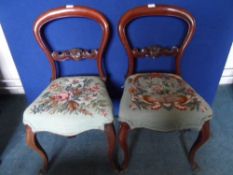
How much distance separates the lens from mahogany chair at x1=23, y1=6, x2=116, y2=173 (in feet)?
3.20

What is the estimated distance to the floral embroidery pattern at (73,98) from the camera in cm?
99

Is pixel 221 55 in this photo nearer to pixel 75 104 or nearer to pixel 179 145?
pixel 179 145

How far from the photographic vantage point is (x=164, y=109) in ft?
3.19

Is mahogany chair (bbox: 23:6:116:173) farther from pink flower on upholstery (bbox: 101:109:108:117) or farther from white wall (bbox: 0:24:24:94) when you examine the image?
white wall (bbox: 0:24:24:94)

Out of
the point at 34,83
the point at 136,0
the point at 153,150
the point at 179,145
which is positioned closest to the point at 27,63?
the point at 34,83

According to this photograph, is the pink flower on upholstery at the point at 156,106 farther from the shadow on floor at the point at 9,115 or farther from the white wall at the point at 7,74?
the white wall at the point at 7,74

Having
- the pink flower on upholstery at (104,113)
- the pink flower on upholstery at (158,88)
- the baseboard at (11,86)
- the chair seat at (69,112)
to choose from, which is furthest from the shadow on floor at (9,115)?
the pink flower on upholstery at (158,88)

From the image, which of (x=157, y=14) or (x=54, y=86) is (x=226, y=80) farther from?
(x=54, y=86)

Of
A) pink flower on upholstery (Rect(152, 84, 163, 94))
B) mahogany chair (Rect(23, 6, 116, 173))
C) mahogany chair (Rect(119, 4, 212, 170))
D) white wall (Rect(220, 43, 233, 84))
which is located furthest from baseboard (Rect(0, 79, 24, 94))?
white wall (Rect(220, 43, 233, 84))

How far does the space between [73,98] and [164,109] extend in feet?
1.40

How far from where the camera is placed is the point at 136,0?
3.49 feet

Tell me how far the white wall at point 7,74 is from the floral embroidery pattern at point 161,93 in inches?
37.5

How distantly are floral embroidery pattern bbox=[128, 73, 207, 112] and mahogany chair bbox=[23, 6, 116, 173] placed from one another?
5.8 inches

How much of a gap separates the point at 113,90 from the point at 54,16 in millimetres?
580
